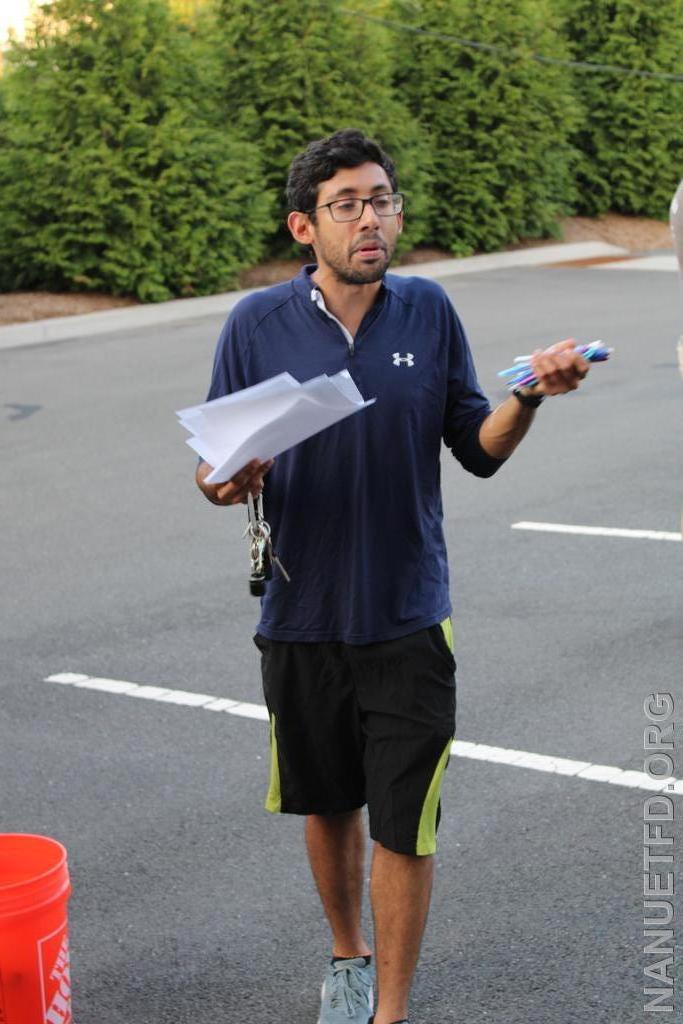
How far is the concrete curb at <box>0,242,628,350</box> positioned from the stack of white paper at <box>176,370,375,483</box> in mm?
11902

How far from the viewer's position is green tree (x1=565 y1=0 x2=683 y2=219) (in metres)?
27.6

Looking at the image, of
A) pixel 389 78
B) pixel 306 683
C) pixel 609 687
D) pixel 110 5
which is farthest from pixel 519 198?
pixel 306 683

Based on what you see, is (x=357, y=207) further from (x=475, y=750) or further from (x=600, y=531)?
(x=600, y=531)

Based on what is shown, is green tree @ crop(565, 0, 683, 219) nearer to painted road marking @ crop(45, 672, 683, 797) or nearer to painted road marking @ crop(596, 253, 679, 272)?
painted road marking @ crop(596, 253, 679, 272)

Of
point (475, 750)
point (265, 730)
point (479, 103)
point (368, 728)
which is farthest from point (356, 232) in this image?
point (479, 103)

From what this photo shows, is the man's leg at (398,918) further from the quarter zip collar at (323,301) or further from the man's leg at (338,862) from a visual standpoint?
the quarter zip collar at (323,301)

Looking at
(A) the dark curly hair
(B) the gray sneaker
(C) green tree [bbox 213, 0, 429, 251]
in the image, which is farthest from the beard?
(C) green tree [bbox 213, 0, 429, 251]

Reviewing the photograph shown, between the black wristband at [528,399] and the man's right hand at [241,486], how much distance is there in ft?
1.94

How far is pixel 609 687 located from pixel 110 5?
15965 millimetres

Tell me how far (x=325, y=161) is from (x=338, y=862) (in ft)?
5.71

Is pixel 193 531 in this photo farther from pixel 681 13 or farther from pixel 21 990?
pixel 681 13

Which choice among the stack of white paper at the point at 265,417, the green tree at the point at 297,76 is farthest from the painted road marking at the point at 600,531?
the green tree at the point at 297,76

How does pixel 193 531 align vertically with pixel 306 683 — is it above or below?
below

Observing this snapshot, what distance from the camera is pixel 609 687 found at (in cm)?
639
